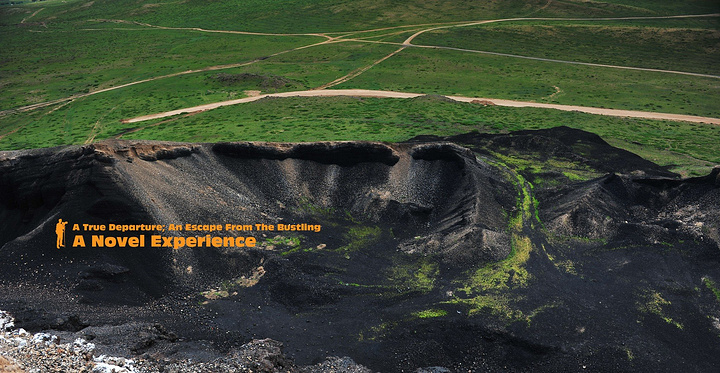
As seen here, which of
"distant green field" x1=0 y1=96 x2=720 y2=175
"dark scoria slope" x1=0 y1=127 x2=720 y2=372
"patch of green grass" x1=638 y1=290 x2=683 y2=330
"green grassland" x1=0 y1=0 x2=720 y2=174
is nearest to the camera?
"dark scoria slope" x1=0 y1=127 x2=720 y2=372

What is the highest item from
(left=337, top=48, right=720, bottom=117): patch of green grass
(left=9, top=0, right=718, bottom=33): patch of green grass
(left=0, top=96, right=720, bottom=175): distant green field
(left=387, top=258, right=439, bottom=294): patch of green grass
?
(left=9, top=0, right=718, bottom=33): patch of green grass

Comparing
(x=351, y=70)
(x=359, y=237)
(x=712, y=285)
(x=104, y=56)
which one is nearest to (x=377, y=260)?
(x=359, y=237)

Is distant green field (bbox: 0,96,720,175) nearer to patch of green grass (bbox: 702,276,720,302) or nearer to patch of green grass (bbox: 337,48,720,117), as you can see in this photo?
patch of green grass (bbox: 337,48,720,117)

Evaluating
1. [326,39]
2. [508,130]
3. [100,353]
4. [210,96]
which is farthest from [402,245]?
[326,39]

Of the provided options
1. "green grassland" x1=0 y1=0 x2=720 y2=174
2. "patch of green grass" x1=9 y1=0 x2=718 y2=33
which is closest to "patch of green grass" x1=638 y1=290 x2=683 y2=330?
"green grassland" x1=0 y1=0 x2=720 y2=174

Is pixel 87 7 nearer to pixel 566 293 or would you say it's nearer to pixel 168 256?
pixel 168 256

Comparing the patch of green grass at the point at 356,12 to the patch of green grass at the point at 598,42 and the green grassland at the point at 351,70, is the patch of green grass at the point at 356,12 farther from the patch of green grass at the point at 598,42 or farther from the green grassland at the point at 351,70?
the patch of green grass at the point at 598,42

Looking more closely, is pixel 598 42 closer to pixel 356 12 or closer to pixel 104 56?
pixel 356 12
